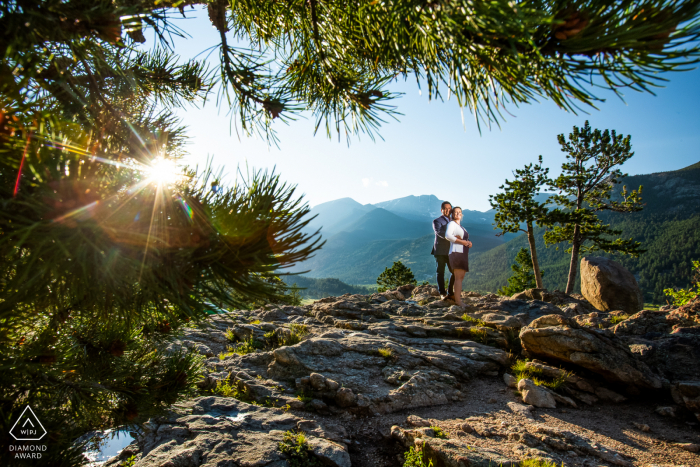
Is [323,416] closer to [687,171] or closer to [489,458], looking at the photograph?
[489,458]

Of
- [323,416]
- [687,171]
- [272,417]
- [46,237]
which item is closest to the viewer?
[46,237]

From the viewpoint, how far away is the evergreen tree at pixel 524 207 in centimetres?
2186

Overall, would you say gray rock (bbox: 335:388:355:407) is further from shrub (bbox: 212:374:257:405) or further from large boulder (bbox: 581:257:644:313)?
large boulder (bbox: 581:257:644:313)

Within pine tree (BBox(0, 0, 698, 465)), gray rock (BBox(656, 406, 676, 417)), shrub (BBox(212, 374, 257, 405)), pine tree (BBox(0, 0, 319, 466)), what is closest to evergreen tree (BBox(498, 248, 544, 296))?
gray rock (BBox(656, 406, 676, 417))

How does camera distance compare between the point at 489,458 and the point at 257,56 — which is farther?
the point at 489,458

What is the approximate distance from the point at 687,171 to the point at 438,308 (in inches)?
10403

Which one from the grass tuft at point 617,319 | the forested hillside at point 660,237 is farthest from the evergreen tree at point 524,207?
A: the forested hillside at point 660,237

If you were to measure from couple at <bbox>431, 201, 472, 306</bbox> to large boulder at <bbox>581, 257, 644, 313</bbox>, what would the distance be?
13324mm

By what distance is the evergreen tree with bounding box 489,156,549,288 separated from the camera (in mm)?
21859

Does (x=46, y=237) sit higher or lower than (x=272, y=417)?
higher

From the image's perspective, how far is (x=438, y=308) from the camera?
1074 centimetres

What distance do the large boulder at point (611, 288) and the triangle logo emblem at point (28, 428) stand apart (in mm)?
22352

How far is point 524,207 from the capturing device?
2258cm

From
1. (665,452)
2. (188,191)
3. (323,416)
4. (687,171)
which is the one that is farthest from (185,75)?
(687,171)
